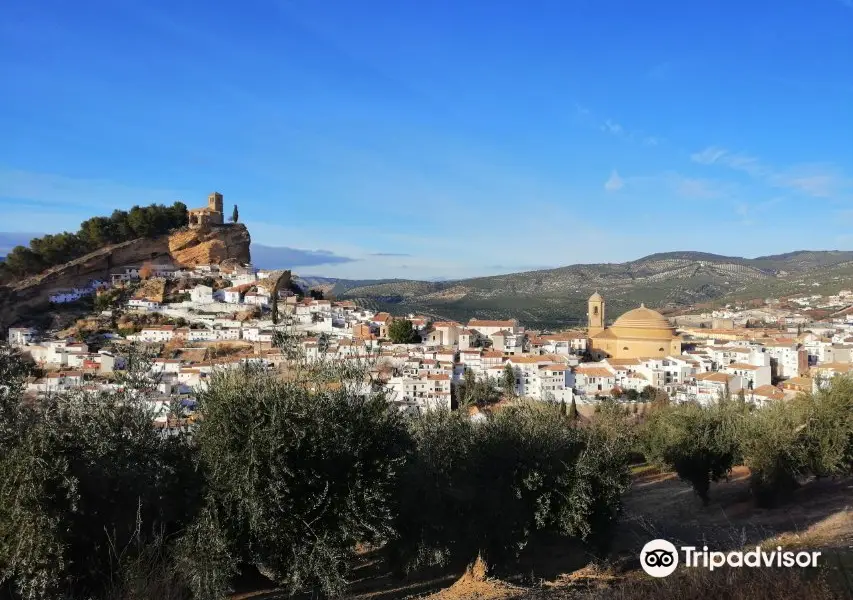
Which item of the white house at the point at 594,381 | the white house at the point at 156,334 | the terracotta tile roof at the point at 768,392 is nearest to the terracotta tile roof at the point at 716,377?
the terracotta tile roof at the point at 768,392

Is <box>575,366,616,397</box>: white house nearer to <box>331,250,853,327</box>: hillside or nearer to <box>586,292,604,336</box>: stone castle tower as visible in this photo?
<box>586,292,604,336</box>: stone castle tower

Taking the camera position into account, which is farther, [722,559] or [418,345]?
A: [418,345]

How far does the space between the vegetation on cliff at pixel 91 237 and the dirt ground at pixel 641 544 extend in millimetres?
62458

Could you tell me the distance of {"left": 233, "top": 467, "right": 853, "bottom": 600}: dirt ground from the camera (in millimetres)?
10828

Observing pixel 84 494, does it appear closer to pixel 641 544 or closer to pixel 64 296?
pixel 641 544

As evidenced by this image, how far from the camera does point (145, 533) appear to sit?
9453 millimetres

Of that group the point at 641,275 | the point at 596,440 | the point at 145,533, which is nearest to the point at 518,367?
the point at 596,440

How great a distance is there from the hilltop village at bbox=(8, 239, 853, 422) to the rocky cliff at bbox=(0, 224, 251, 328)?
1161 mm

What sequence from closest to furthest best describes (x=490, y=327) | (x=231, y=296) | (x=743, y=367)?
1. (x=743, y=367)
2. (x=231, y=296)
3. (x=490, y=327)

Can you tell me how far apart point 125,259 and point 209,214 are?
10320 mm

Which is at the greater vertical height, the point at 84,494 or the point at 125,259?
the point at 125,259

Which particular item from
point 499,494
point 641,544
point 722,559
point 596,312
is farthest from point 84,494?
point 596,312

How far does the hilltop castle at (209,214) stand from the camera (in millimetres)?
71125

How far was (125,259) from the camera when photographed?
67250 millimetres
